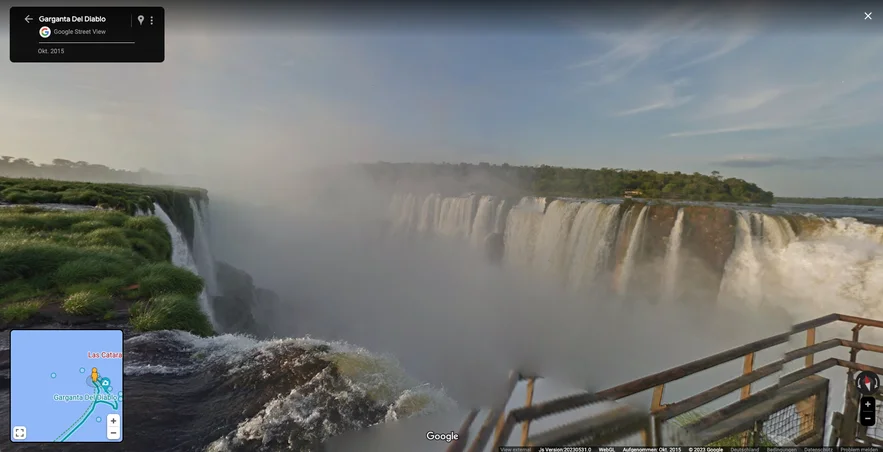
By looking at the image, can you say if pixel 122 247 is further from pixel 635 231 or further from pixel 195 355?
pixel 635 231

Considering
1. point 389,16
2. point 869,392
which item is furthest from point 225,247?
point 869,392

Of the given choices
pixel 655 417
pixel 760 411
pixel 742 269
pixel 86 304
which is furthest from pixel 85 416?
pixel 742 269

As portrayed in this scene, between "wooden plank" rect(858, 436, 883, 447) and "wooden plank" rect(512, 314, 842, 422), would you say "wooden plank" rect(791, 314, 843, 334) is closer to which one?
"wooden plank" rect(858, 436, 883, 447)

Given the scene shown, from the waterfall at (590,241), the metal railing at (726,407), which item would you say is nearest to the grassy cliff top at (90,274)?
the metal railing at (726,407)

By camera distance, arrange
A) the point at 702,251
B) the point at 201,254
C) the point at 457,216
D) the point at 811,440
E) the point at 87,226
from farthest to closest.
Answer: the point at 457,216, the point at 201,254, the point at 702,251, the point at 87,226, the point at 811,440

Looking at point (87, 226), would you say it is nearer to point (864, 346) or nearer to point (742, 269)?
point (864, 346)
